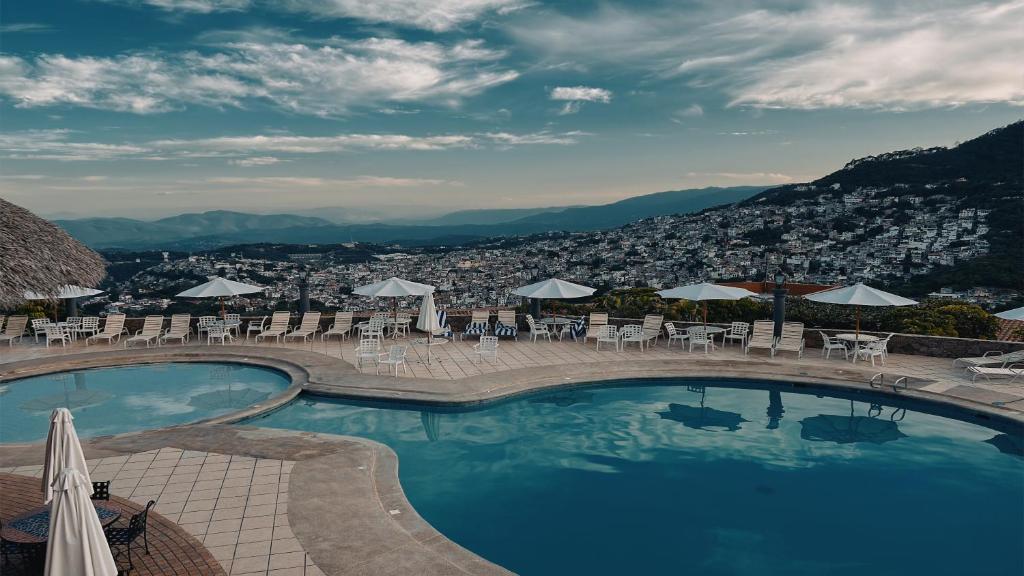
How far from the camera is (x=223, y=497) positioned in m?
6.17

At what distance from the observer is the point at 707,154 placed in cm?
3603

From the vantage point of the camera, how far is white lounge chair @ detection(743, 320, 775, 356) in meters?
A: 13.3

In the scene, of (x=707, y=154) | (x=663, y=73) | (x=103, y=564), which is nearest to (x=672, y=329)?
(x=103, y=564)

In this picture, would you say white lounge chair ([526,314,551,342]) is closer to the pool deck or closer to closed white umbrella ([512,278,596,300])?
the pool deck

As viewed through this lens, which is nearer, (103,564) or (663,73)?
(103,564)

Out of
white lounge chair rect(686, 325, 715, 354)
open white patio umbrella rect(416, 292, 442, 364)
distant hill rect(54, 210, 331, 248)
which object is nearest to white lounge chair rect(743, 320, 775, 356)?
white lounge chair rect(686, 325, 715, 354)

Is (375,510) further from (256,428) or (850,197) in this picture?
(850,197)

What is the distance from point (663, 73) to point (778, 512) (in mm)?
22394

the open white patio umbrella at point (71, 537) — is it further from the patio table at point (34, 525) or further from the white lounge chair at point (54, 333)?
the white lounge chair at point (54, 333)

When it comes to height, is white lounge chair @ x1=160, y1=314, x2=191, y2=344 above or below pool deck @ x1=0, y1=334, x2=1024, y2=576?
above

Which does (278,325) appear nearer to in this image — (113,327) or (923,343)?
(113,327)

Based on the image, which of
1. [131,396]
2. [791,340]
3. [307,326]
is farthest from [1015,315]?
[131,396]

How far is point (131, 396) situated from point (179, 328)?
433 cm

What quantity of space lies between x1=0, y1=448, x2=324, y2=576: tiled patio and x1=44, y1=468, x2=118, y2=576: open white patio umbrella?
1.07 m
